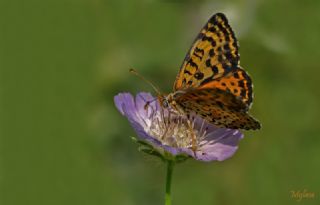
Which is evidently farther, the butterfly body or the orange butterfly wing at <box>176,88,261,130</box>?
the butterfly body

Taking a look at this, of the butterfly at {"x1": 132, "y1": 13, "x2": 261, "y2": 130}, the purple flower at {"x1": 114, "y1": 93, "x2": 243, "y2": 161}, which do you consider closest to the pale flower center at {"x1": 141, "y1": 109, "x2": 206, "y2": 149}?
the purple flower at {"x1": 114, "y1": 93, "x2": 243, "y2": 161}

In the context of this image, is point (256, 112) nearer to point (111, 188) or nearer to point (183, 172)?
point (183, 172)

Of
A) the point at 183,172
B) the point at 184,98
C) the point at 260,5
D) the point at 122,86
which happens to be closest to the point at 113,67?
the point at 122,86

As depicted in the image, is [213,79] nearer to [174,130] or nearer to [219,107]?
[219,107]

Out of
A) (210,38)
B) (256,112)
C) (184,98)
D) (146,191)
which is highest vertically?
(210,38)

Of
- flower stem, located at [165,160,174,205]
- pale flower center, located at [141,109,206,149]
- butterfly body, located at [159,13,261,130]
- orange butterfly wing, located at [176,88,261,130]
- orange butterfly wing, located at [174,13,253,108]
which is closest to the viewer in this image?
flower stem, located at [165,160,174,205]

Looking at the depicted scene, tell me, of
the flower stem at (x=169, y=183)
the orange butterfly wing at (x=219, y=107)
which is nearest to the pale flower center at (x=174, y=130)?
the orange butterfly wing at (x=219, y=107)

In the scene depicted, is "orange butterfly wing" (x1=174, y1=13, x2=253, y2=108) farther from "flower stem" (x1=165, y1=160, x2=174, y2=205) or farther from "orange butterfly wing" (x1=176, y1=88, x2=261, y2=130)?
"flower stem" (x1=165, y1=160, x2=174, y2=205)

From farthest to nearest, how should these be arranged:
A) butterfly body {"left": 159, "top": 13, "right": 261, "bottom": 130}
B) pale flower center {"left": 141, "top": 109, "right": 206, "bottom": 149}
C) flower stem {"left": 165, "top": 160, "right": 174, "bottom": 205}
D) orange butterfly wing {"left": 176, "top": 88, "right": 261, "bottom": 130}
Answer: pale flower center {"left": 141, "top": 109, "right": 206, "bottom": 149} < butterfly body {"left": 159, "top": 13, "right": 261, "bottom": 130} < orange butterfly wing {"left": 176, "top": 88, "right": 261, "bottom": 130} < flower stem {"left": 165, "top": 160, "right": 174, "bottom": 205}

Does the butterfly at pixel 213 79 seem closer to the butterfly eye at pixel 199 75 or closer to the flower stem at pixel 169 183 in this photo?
the butterfly eye at pixel 199 75
